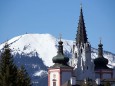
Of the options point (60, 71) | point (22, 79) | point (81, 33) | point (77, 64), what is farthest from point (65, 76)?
point (22, 79)

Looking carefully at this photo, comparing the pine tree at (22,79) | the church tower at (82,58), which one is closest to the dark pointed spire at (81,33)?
the church tower at (82,58)

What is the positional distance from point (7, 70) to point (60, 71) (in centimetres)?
8113

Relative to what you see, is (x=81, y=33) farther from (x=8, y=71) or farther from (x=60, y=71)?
(x=8, y=71)

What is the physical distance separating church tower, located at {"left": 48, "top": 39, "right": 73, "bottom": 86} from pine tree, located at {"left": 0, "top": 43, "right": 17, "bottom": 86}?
7942 centimetres

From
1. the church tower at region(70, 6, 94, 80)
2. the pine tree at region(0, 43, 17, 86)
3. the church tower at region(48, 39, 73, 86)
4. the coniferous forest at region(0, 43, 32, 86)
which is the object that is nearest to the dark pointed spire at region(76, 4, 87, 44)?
the church tower at region(70, 6, 94, 80)

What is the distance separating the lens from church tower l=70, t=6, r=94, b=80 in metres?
127

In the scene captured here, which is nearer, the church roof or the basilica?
the basilica

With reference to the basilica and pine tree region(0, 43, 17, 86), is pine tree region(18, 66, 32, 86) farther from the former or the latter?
the basilica

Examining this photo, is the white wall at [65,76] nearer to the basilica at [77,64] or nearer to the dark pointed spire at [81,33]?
the basilica at [77,64]

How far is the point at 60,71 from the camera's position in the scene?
125125 millimetres

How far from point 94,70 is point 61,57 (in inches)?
395

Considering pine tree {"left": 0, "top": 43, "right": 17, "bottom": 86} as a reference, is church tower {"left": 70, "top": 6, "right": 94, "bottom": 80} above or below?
above

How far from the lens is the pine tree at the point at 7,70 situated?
4394cm

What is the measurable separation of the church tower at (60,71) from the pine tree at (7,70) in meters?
79.4
